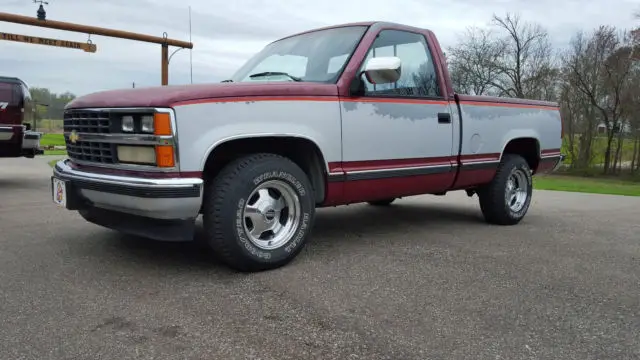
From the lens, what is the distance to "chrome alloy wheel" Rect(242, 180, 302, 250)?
368 centimetres

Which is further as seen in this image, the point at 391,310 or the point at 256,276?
the point at 256,276

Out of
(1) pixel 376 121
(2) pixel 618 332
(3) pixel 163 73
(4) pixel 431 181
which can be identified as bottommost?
(2) pixel 618 332

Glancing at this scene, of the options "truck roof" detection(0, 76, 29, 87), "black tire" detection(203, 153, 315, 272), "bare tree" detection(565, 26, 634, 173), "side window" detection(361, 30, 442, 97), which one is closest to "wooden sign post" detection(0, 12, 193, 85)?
"truck roof" detection(0, 76, 29, 87)

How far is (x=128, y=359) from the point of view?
2.33 meters

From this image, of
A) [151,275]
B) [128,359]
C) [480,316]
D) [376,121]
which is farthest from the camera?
[376,121]

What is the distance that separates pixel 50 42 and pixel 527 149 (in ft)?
55.5

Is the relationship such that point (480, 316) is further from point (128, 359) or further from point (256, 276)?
point (128, 359)

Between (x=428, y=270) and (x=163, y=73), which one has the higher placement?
(x=163, y=73)

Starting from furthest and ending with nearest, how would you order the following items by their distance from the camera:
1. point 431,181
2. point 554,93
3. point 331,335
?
1. point 554,93
2. point 431,181
3. point 331,335

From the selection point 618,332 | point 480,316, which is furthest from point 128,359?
point 618,332

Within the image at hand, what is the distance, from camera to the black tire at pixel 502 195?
5.67 m

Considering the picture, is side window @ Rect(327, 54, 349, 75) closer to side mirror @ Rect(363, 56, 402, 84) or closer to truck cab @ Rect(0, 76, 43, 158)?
side mirror @ Rect(363, 56, 402, 84)

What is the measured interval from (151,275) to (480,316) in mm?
2156

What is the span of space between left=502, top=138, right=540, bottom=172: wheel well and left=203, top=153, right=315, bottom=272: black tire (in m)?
3.22
